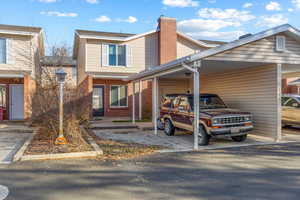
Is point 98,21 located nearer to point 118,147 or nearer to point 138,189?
point 118,147

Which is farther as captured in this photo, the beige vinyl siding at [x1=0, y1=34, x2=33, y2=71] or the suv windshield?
the beige vinyl siding at [x1=0, y1=34, x2=33, y2=71]

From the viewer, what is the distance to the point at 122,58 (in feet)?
58.5

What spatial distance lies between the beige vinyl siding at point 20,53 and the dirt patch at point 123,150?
30.1 feet

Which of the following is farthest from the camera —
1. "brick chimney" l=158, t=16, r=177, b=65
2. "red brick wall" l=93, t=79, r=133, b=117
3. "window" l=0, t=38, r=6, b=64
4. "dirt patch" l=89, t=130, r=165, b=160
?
"red brick wall" l=93, t=79, r=133, b=117

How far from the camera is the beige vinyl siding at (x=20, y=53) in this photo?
49.9 feet

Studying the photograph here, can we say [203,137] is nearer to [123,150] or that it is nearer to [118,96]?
[123,150]

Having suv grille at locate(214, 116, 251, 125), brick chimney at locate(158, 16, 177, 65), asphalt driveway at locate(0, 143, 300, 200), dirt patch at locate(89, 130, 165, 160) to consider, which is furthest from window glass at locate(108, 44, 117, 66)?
asphalt driveway at locate(0, 143, 300, 200)

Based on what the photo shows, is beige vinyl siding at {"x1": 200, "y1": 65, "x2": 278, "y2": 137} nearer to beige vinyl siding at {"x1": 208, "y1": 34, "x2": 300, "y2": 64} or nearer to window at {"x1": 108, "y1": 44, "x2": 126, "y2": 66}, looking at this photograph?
beige vinyl siding at {"x1": 208, "y1": 34, "x2": 300, "y2": 64}

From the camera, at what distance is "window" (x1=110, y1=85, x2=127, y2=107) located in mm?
18828

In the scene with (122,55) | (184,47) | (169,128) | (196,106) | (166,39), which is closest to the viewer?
(196,106)

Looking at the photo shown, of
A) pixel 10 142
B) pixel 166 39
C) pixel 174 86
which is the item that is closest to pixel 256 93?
pixel 174 86

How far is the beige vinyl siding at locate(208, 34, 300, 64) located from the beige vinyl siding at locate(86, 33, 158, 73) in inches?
387

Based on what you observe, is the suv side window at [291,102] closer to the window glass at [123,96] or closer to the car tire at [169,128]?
the car tire at [169,128]

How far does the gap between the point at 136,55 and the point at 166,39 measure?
258 cm
